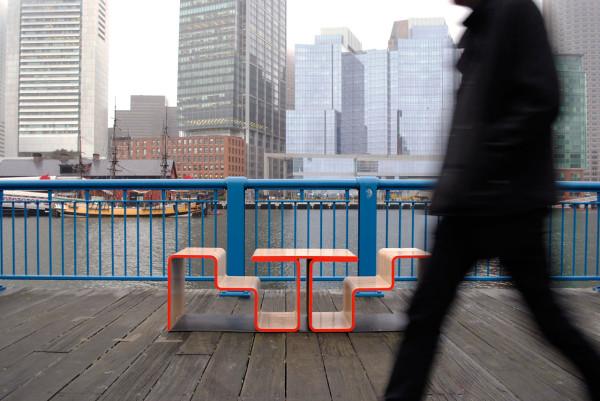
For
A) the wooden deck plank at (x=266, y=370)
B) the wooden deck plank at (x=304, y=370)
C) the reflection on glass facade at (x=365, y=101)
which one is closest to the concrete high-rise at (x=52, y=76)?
the reflection on glass facade at (x=365, y=101)

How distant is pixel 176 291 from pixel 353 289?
1618 millimetres

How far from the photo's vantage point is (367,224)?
16.5 ft

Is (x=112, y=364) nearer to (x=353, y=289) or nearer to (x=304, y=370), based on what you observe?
(x=304, y=370)

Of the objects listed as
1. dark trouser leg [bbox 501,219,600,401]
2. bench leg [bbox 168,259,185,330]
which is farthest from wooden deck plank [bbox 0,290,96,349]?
dark trouser leg [bbox 501,219,600,401]

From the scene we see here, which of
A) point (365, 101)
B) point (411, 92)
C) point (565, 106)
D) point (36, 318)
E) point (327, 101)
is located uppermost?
point (411, 92)

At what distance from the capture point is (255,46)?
164000 millimetres

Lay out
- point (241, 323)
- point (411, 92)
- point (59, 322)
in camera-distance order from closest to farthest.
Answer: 1. point (241, 323)
2. point (59, 322)
3. point (411, 92)

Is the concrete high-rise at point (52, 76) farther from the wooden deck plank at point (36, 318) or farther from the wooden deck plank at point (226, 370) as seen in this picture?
the wooden deck plank at point (226, 370)

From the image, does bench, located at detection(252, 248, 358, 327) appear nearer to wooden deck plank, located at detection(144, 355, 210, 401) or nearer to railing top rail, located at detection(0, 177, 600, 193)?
wooden deck plank, located at detection(144, 355, 210, 401)

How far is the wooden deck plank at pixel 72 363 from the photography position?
2.59 m

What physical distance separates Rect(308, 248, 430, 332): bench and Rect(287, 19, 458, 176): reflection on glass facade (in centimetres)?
11698

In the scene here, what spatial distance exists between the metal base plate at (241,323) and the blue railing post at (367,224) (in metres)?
0.87

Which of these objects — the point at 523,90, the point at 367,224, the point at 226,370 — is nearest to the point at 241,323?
the point at 226,370

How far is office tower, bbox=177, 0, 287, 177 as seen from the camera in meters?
149
